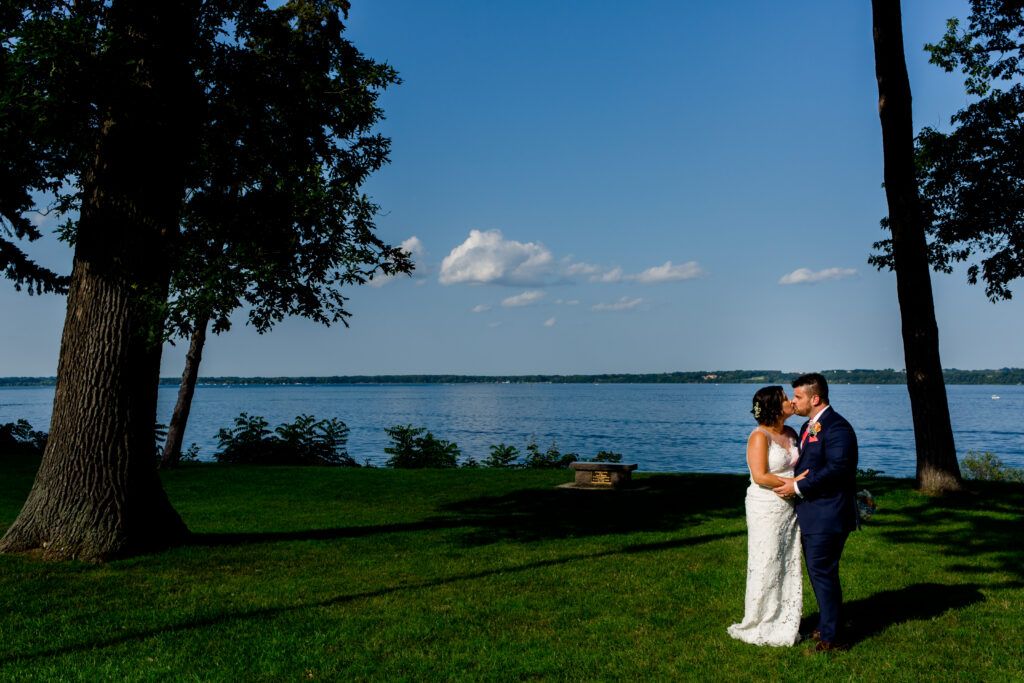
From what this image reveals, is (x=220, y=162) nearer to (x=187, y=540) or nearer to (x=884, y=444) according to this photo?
(x=187, y=540)

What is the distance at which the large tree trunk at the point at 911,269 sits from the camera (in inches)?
521

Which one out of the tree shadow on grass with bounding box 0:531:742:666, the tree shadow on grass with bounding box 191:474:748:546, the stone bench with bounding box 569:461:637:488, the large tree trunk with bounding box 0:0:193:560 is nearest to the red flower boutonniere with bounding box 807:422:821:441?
Answer: the tree shadow on grass with bounding box 0:531:742:666

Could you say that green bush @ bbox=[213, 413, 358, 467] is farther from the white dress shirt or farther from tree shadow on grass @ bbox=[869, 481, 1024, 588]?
the white dress shirt

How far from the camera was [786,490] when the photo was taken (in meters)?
6.05

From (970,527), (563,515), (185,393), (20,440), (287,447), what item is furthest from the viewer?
(20,440)

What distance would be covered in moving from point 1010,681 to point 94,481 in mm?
9949

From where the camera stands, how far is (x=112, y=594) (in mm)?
7922

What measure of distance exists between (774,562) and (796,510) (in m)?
0.47

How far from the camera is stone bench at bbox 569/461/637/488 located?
16.1 meters

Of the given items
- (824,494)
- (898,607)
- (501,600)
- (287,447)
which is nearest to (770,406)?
(824,494)

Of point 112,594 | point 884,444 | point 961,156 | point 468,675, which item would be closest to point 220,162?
point 112,594

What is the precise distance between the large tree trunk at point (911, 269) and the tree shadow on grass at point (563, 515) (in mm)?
3545

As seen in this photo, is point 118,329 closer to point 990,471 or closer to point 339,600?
point 339,600

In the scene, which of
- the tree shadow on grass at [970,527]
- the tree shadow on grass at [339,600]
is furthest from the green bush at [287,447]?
the tree shadow on grass at [970,527]
